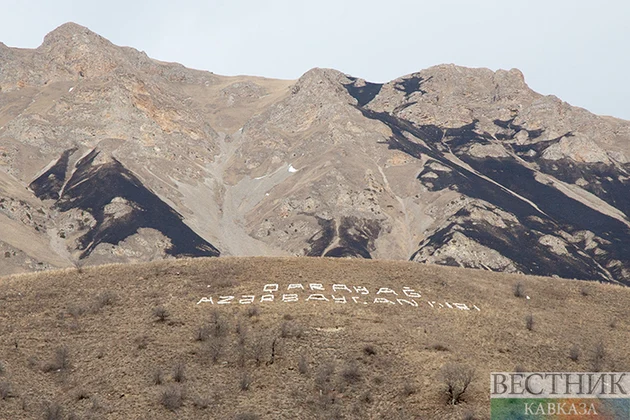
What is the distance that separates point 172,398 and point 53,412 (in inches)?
201

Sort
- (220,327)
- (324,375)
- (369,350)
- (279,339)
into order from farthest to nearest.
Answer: (220,327)
(279,339)
(369,350)
(324,375)

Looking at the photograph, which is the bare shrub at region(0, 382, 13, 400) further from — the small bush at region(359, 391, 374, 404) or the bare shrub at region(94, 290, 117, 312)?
the small bush at region(359, 391, 374, 404)

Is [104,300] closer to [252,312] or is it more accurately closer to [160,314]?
[160,314]

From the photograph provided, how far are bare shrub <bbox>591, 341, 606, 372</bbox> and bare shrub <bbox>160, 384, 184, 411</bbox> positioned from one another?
21380 mm

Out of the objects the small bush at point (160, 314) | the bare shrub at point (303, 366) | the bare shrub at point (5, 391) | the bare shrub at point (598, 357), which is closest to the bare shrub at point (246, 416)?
the bare shrub at point (303, 366)

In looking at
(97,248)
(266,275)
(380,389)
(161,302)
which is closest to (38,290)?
Result: (161,302)

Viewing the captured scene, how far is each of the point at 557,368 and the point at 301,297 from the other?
52.6 feet

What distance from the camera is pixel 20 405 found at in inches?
1234

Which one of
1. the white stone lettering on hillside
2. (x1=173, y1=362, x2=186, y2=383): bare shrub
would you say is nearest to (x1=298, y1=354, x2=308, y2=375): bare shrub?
(x1=173, y1=362, x2=186, y2=383): bare shrub

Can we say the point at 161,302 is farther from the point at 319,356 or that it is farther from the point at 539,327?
the point at 539,327

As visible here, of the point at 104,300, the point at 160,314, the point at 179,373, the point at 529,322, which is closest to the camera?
the point at 179,373

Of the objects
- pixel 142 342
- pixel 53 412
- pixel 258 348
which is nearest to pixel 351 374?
pixel 258 348

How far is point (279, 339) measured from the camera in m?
38.2

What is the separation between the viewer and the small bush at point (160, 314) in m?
40.9
